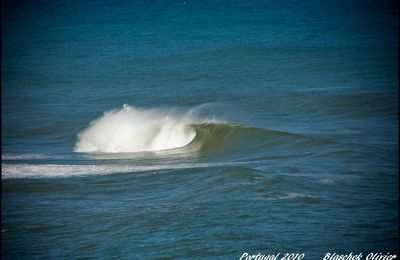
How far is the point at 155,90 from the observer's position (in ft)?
141

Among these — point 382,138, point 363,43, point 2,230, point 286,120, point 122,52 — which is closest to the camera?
point 2,230

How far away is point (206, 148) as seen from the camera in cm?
2114

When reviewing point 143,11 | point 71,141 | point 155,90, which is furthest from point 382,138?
point 143,11

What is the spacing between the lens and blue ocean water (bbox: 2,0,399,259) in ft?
37.4

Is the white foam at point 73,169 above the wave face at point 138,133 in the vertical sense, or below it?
below

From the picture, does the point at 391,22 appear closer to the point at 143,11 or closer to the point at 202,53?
the point at 202,53

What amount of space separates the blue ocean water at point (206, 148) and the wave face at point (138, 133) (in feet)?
0.25

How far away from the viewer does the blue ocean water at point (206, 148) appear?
11398mm

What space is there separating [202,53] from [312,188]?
4379 cm

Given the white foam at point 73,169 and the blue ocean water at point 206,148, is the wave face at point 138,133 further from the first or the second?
the white foam at point 73,169

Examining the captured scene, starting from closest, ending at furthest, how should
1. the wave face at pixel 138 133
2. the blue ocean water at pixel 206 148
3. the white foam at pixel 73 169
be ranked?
the blue ocean water at pixel 206 148 → the white foam at pixel 73 169 → the wave face at pixel 138 133

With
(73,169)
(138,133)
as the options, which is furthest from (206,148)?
(73,169)

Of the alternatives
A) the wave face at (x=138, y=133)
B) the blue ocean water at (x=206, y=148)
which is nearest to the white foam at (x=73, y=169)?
the blue ocean water at (x=206, y=148)

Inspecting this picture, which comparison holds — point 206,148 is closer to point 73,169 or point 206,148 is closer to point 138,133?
point 138,133
